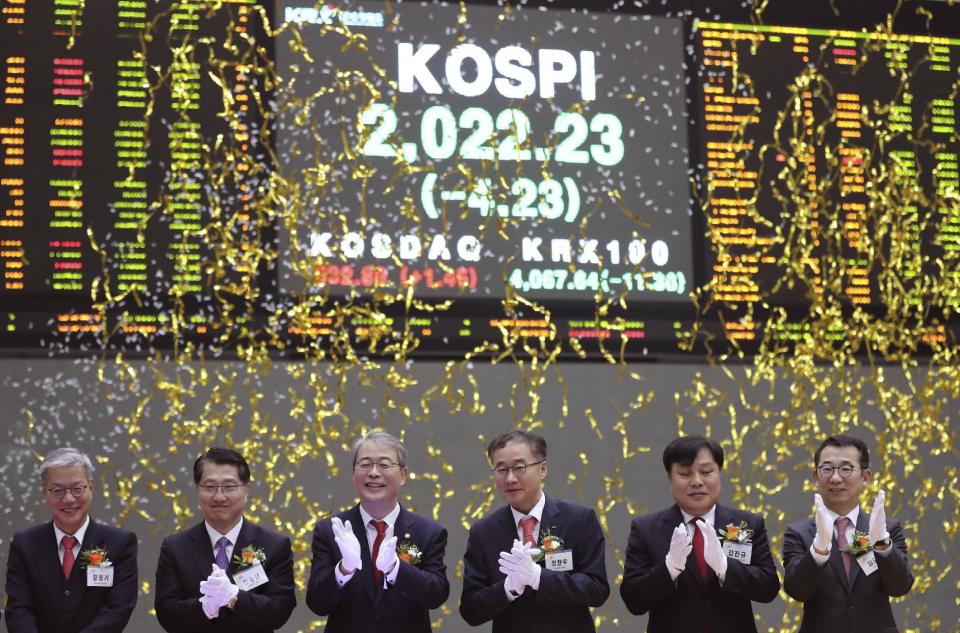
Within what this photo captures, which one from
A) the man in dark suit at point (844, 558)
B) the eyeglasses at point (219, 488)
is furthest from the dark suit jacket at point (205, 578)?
the man in dark suit at point (844, 558)

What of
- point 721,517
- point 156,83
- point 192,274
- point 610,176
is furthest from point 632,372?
point 156,83

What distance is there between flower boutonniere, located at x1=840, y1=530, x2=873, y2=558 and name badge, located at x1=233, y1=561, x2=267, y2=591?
1.58m

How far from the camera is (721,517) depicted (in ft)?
12.0

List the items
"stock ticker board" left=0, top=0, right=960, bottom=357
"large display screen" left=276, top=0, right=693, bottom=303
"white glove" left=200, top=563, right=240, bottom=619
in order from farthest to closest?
"large display screen" left=276, top=0, right=693, bottom=303 → "stock ticker board" left=0, top=0, right=960, bottom=357 → "white glove" left=200, top=563, right=240, bottom=619

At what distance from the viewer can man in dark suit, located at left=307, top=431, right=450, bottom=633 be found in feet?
11.2

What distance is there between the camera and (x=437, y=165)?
4730 millimetres

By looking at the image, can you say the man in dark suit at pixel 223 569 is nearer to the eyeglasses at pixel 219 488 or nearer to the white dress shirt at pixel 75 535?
the eyeglasses at pixel 219 488

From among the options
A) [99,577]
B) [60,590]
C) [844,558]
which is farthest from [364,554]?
[844,558]

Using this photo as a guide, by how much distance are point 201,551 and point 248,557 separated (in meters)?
0.14

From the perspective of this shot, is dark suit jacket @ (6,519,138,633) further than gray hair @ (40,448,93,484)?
No

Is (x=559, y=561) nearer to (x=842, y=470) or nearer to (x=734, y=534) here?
(x=734, y=534)

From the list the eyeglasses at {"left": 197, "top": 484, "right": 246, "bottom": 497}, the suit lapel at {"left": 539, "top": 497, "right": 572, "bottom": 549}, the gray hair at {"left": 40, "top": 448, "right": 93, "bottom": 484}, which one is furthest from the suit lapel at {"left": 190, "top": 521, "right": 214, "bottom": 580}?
the suit lapel at {"left": 539, "top": 497, "right": 572, "bottom": 549}

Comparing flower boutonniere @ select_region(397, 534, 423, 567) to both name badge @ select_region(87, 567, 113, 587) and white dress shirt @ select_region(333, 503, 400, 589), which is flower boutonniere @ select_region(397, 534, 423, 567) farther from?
name badge @ select_region(87, 567, 113, 587)

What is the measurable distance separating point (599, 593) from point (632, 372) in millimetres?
1440
